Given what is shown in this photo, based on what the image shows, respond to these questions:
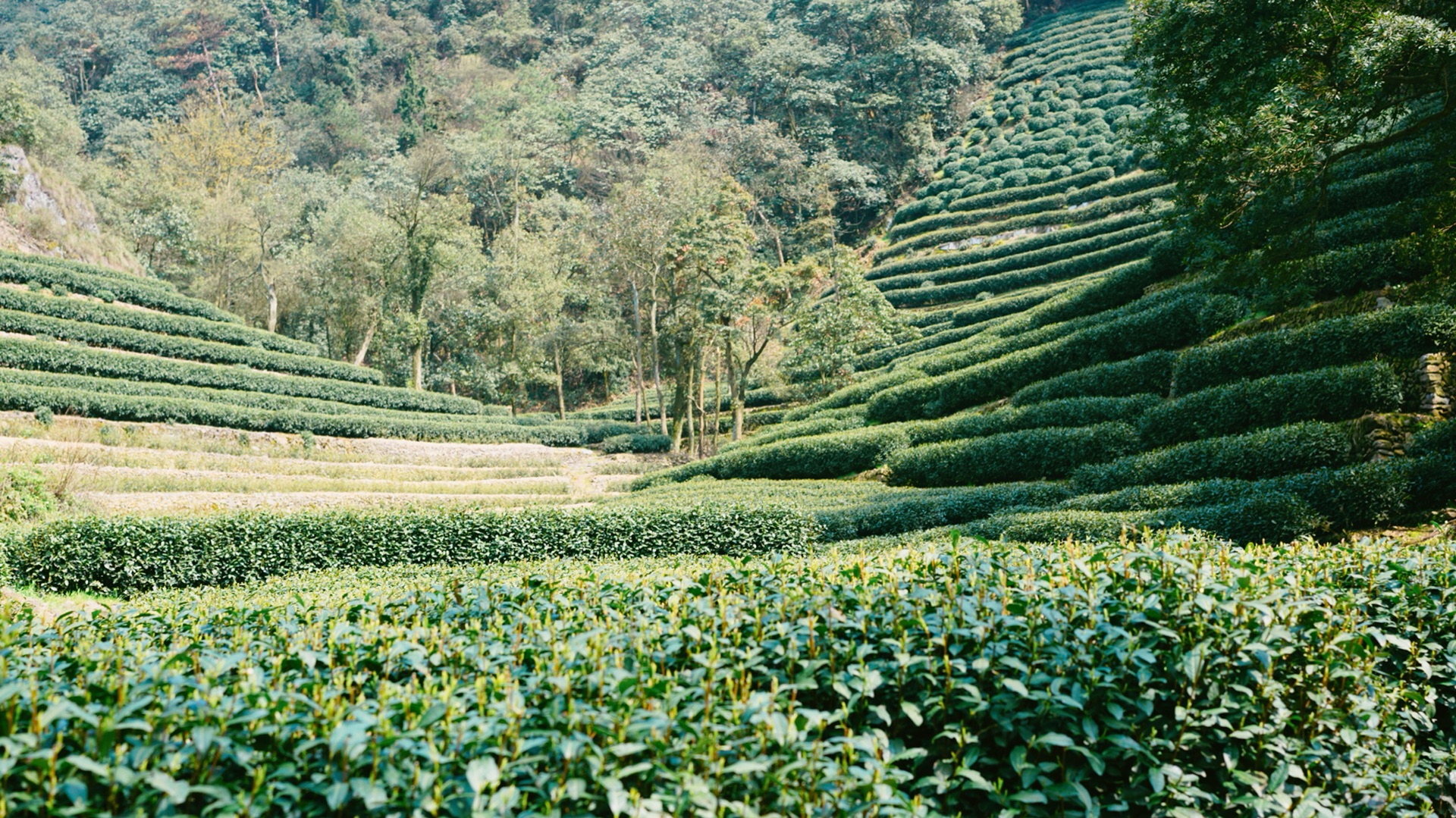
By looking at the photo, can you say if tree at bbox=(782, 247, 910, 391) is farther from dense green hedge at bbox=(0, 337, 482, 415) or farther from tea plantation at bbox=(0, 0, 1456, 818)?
dense green hedge at bbox=(0, 337, 482, 415)

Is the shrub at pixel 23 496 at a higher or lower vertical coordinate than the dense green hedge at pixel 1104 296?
lower

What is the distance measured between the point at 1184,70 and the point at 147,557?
1965 centimetres

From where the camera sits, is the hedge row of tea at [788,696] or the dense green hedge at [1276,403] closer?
the hedge row of tea at [788,696]

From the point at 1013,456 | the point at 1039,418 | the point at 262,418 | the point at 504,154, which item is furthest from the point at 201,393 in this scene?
the point at 504,154

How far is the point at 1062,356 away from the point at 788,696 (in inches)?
728

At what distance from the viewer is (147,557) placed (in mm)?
13484

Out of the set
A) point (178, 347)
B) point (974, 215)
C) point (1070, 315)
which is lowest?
point (1070, 315)

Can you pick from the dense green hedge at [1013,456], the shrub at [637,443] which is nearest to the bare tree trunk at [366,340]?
the shrub at [637,443]

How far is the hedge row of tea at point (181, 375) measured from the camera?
86.8 ft

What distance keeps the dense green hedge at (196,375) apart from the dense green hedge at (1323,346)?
30.4 m

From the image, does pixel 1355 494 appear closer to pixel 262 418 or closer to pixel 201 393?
pixel 262 418

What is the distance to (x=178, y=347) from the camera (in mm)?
32469

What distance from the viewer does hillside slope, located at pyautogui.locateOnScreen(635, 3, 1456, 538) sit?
11.5m

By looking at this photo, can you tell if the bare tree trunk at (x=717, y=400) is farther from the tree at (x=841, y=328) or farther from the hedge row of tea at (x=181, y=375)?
the tree at (x=841, y=328)
